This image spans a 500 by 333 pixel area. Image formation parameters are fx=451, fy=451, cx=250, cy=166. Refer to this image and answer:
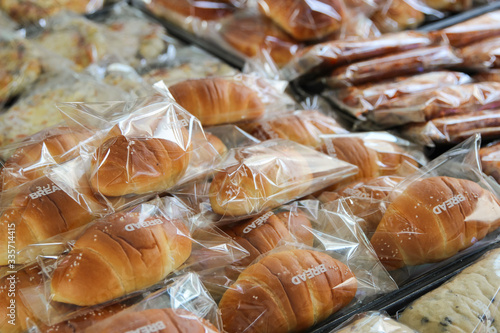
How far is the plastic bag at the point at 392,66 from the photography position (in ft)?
7.48

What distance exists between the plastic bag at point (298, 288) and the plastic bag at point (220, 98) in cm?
72

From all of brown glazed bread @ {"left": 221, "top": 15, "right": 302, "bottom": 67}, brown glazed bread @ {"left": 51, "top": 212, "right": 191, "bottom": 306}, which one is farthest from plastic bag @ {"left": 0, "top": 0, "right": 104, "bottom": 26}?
brown glazed bread @ {"left": 51, "top": 212, "right": 191, "bottom": 306}

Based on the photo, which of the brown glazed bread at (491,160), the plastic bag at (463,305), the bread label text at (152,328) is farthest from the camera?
the brown glazed bread at (491,160)

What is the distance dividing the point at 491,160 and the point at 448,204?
0.49 meters

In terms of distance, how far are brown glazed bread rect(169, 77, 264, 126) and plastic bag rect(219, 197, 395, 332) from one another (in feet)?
2.36

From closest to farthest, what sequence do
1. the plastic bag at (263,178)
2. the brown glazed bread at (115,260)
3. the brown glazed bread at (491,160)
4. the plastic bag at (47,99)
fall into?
the brown glazed bread at (115,260), the plastic bag at (263,178), the brown glazed bread at (491,160), the plastic bag at (47,99)

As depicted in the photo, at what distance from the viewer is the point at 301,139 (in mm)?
1872

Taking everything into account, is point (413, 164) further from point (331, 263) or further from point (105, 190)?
point (105, 190)

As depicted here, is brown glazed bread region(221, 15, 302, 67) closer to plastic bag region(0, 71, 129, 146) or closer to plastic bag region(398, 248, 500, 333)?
plastic bag region(0, 71, 129, 146)

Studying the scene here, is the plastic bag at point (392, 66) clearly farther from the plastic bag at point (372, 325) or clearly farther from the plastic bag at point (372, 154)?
the plastic bag at point (372, 325)

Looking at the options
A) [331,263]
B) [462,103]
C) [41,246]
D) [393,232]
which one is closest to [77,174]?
[41,246]

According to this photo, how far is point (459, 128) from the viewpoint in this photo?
1.94 meters

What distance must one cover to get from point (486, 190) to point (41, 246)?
4.53 feet

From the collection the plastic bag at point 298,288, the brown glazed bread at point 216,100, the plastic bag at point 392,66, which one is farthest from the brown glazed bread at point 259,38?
the plastic bag at point 298,288
